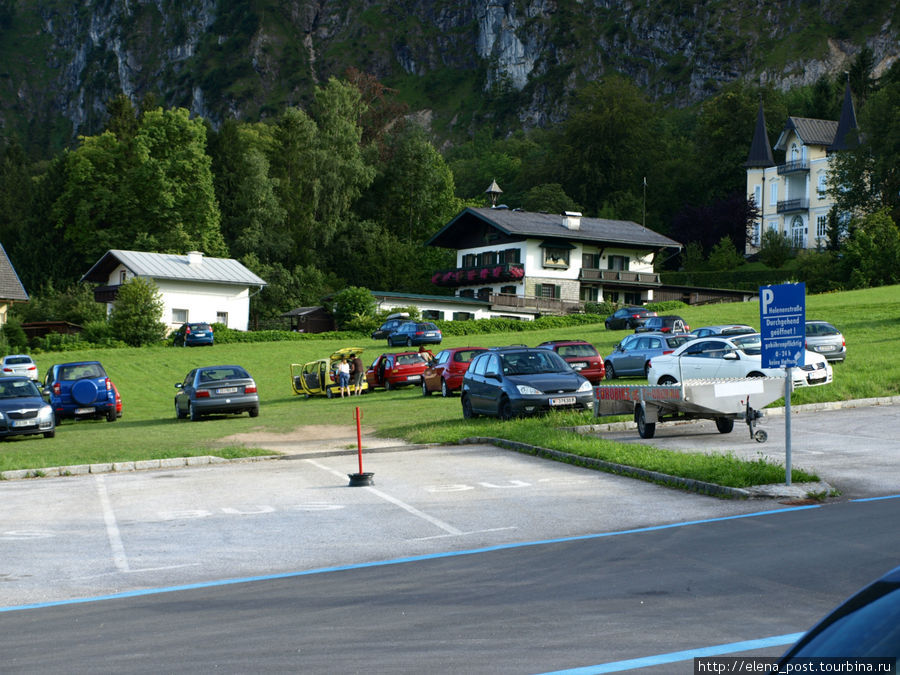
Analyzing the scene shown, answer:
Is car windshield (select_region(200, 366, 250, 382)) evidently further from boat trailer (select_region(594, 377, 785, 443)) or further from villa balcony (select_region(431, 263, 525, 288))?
villa balcony (select_region(431, 263, 525, 288))

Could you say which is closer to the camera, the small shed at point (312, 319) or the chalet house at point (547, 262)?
the small shed at point (312, 319)

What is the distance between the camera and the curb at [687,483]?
42.7ft

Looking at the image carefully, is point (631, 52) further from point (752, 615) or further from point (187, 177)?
point (752, 615)

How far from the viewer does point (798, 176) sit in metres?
100

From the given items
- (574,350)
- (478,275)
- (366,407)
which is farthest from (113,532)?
(478,275)

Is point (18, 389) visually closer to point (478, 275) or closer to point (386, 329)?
point (386, 329)

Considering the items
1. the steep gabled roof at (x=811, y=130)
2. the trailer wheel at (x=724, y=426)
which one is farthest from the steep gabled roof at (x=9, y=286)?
the steep gabled roof at (x=811, y=130)

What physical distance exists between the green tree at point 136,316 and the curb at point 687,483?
1735 inches

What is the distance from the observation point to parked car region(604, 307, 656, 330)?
181 feet

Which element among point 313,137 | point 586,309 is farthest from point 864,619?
point 313,137

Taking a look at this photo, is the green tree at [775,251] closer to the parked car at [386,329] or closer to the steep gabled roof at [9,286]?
the parked car at [386,329]

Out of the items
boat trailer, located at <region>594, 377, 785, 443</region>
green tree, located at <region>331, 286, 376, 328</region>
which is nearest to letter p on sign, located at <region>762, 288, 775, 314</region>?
boat trailer, located at <region>594, 377, 785, 443</region>

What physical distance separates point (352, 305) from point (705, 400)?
50.3m

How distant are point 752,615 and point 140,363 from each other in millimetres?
47333
